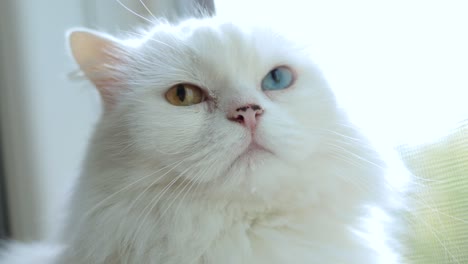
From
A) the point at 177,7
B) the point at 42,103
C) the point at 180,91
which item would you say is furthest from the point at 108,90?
the point at 42,103

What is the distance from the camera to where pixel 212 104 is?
1027mm

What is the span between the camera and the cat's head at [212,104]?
94cm

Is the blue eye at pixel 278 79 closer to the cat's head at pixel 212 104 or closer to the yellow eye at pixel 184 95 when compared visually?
the cat's head at pixel 212 104

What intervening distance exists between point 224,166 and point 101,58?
0.49m

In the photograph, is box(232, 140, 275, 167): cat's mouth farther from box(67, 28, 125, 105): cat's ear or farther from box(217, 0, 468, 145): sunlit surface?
box(67, 28, 125, 105): cat's ear

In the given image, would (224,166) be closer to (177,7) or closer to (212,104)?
(212,104)

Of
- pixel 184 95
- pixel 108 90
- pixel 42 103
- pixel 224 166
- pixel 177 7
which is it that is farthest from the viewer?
pixel 42 103

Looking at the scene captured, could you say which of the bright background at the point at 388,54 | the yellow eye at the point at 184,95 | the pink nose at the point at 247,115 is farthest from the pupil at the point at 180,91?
the bright background at the point at 388,54

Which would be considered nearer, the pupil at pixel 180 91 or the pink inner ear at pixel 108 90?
the pupil at pixel 180 91

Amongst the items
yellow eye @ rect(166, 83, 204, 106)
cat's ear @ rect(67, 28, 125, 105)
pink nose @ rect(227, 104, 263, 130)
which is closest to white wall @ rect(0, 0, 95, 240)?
cat's ear @ rect(67, 28, 125, 105)

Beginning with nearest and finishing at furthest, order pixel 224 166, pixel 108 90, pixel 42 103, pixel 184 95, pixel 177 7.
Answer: pixel 224 166
pixel 184 95
pixel 108 90
pixel 177 7
pixel 42 103

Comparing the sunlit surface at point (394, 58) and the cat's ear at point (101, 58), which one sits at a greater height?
the sunlit surface at point (394, 58)

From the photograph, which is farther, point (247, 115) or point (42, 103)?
point (42, 103)

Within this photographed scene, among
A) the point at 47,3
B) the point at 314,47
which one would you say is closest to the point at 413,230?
the point at 314,47
